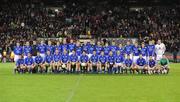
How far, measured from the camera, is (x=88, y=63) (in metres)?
23.6

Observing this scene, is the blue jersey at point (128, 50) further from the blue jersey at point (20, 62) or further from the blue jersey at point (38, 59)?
the blue jersey at point (20, 62)

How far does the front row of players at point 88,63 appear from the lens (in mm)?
23359

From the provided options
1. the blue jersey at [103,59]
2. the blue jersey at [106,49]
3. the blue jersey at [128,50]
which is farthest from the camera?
the blue jersey at [106,49]

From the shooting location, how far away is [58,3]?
146 feet

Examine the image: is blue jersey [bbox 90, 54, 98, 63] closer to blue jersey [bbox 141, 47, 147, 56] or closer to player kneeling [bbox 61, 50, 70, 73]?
player kneeling [bbox 61, 50, 70, 73]

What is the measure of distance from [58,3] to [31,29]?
6.30 m

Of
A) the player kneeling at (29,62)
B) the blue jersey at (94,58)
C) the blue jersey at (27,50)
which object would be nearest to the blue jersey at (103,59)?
the blue jersey at (94,58)

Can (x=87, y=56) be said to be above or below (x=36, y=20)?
below

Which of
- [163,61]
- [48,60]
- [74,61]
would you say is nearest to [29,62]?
[48,60]
